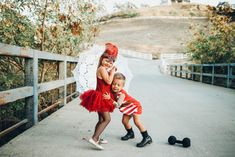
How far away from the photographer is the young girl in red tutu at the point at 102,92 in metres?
4.47

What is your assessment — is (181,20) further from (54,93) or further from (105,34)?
(54,93)

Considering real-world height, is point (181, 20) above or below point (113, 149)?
above

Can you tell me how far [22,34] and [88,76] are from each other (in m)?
3.68

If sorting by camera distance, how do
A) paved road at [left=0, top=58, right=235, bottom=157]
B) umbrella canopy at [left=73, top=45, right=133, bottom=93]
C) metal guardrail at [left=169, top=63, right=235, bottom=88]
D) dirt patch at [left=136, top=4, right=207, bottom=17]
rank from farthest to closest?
1. dirt patch at [left=136, top=4, right=207, bottom=17]
2. metal guardrail at [left=169, top=63, right=235, bottom=88]
3. umbrella canopy at [left=73, top=45, right=133, bottom=93]
4. paved road at [left=0, top=58, right=235, bottom=157]

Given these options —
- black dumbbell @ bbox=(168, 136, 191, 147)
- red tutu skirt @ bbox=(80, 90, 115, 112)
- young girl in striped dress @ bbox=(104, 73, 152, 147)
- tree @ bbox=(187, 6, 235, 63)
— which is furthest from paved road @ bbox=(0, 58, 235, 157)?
tree @ bbox=(187, 6, 235, 63)

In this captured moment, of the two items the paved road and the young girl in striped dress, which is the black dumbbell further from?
the young girl in striped dress

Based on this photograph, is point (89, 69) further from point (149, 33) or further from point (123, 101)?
point (149, 33)

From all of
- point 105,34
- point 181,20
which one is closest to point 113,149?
point 105,34

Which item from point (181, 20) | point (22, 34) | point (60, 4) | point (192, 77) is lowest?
point (192, 77)

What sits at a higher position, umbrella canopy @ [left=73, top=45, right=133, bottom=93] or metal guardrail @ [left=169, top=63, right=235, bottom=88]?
umbrella canopy @ [left=73, top=45, right=133, bottom=93]

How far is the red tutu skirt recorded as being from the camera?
4472 millimetres

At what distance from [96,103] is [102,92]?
157 mm

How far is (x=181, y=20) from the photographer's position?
273ft

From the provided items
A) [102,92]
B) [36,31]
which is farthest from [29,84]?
[36,31]
